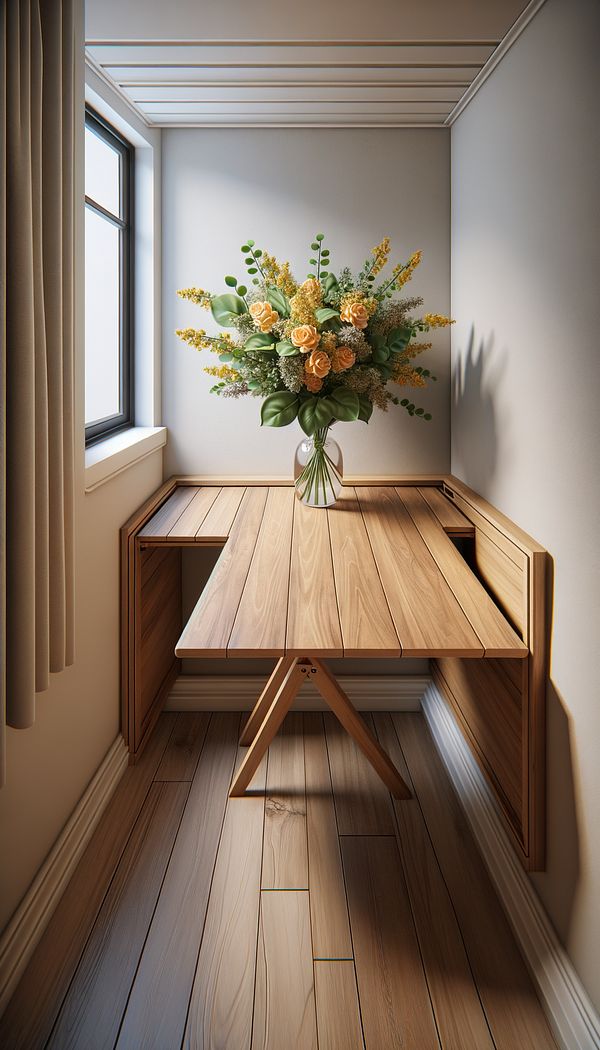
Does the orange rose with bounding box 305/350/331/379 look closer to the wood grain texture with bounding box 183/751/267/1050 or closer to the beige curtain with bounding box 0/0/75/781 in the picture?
the beige curtain with bounding box 0/0/75/781

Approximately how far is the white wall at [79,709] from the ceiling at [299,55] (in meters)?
0.25

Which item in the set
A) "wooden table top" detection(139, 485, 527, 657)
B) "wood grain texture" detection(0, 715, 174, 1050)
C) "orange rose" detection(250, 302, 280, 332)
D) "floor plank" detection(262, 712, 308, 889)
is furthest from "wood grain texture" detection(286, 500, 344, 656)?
"wood grain texture" detection(0, 715, 174, 1050)

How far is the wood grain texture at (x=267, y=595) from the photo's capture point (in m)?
1.58

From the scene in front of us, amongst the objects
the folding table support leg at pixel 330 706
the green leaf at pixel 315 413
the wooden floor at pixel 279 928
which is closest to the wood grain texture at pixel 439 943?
the wooden floor at pixel 279 928

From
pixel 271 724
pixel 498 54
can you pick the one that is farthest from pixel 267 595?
pixel 498 54

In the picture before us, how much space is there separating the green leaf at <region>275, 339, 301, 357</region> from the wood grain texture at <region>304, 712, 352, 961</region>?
4.32 feet

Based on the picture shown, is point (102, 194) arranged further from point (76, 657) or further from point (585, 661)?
point (585, 661)

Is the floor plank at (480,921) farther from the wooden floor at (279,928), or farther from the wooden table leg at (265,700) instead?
the wooden table leg at (265,700)

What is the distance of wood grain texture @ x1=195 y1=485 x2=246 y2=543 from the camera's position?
229 cm

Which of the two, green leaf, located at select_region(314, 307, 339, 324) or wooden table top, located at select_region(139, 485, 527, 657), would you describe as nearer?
wooden table top, located at select_region(139, 485, 527, 657)

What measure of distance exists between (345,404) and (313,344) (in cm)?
24

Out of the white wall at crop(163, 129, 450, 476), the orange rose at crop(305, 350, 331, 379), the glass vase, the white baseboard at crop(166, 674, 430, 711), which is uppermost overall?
the white wall at crop(163, 129, 450, 476)

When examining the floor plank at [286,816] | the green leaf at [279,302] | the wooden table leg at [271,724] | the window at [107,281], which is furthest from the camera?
the window at [107,281]

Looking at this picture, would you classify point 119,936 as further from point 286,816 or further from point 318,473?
point 318,473
